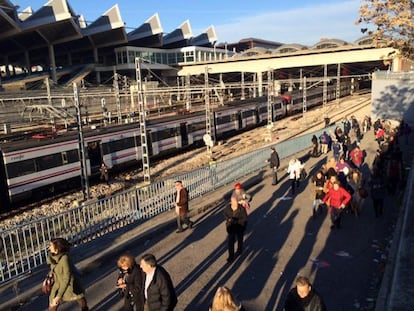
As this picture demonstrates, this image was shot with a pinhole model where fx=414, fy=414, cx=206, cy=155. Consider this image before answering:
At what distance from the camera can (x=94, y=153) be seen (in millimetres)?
21422

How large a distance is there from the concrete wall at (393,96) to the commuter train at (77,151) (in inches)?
539

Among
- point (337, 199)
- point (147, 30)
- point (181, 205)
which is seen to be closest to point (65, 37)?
point (147, 30)

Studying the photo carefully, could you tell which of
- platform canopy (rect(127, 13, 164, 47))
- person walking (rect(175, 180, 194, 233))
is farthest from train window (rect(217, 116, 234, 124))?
A: platform canopy (rect(127, 13, 164, 47))

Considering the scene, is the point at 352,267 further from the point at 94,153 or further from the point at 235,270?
the point at 94,153

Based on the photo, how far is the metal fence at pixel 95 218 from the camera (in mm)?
8695

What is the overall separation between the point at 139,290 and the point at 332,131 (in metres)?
23.8

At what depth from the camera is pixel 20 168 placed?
17.1 m

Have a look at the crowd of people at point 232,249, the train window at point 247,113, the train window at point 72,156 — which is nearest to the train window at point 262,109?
the train window at point 247,113

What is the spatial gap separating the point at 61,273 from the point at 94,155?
16230 mm

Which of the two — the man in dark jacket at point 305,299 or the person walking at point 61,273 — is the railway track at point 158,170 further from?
the man in dark jacket at point 305,299

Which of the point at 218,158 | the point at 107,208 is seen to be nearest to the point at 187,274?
the point at 107,208

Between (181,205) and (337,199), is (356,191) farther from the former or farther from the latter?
(181,205)

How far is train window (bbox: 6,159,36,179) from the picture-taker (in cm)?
1670

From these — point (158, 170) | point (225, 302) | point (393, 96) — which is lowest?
point (158, 170)
